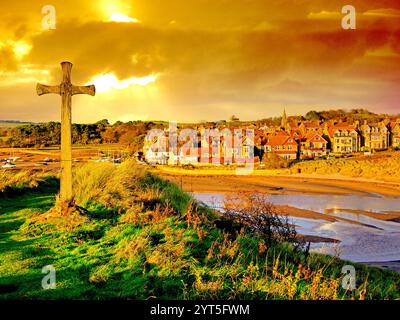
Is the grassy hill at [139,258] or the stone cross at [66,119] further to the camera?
the stone cross at [66,119]

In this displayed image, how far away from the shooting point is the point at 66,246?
538 cm

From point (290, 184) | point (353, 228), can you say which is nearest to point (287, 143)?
point (290, 184)

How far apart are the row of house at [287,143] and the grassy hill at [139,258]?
25.1ft

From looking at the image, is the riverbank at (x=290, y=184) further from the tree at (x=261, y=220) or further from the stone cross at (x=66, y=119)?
the stone cross at (x=66, y=119)

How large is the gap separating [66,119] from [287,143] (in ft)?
79.5

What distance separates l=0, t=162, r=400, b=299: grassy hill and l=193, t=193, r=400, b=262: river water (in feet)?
9.99

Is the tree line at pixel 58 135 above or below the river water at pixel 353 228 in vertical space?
above

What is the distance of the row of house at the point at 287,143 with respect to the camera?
1812 cm

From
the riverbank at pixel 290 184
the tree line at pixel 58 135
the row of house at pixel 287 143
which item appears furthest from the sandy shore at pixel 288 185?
the tree line at pixel 58 135

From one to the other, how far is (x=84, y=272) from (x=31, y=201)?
15.4 feet

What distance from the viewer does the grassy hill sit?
428 centimetres

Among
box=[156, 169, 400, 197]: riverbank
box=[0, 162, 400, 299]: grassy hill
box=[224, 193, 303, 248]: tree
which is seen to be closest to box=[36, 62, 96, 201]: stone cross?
box=[0, 162, 400, 299]: grassy hill
